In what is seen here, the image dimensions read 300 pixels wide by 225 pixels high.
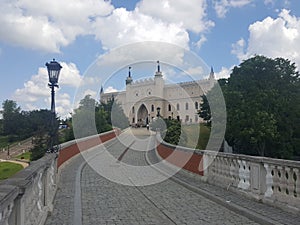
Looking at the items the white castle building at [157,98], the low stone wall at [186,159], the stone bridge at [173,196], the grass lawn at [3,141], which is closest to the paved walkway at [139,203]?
the stone bridge at [173,196]

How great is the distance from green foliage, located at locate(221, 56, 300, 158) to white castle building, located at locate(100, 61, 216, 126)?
154 ft

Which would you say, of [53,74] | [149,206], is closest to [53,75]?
[53,74]

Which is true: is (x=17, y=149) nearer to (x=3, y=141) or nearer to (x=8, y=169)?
(x=3, y=141)

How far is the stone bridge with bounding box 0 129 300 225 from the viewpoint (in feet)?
19.0

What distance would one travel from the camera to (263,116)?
138ft

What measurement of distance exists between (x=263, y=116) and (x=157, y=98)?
7756 centimetres

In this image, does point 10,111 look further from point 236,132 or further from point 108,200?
point 108,200

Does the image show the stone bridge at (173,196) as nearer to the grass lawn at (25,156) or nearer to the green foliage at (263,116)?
the green foliage at (263,116)

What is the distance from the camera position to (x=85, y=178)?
45.6 ft

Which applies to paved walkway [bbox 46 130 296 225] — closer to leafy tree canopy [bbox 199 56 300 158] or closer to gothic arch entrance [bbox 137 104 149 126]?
leafy tree canopy [bbox 199 56 300 158]

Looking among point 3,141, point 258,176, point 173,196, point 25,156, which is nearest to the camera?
point 258,176

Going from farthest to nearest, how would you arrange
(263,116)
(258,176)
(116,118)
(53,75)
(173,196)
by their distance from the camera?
(116,118)
(263,116)
(53,75)
(173,196)
(258,176)

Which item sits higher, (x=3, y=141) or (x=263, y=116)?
(x=263, y=116)

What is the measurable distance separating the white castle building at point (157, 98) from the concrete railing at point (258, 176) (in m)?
89.8
